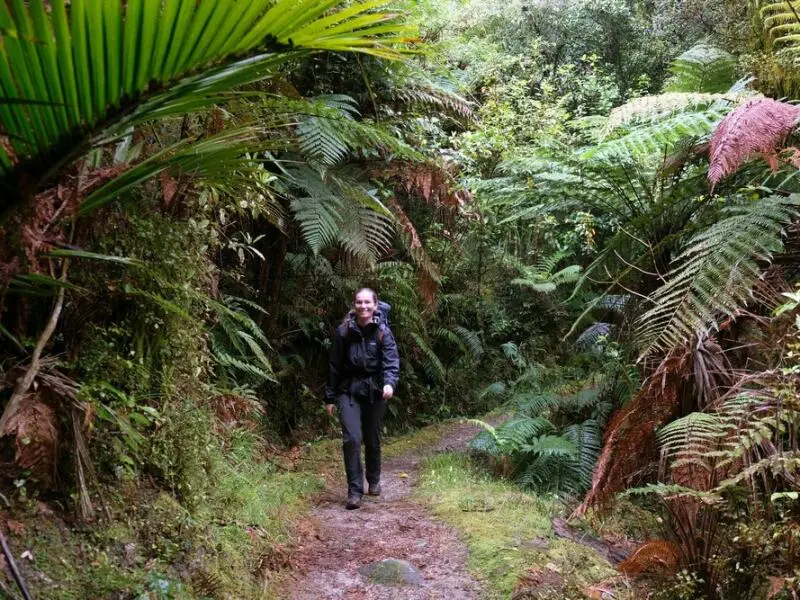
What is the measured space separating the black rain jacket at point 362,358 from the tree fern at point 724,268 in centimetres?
198

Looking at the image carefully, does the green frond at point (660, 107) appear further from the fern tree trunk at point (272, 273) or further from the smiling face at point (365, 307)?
the fern tree trunk at point (272, 273)

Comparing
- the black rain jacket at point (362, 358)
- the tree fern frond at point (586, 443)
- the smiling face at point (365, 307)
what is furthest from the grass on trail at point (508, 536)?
the smiling face at point (365, 307)

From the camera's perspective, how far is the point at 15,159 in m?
1.25

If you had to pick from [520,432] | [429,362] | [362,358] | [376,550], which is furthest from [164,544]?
[429,362]

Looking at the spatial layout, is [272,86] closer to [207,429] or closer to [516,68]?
[207,429]

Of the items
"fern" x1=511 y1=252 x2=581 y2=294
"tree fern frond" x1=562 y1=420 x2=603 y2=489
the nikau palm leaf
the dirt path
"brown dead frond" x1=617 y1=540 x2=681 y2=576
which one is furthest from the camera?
"fern" x1=511 y1=252 x2=581 y2=294

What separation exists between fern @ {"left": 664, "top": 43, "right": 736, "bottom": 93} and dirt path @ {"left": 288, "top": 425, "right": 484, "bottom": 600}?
373 cm

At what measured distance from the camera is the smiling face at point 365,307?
4.76 meters

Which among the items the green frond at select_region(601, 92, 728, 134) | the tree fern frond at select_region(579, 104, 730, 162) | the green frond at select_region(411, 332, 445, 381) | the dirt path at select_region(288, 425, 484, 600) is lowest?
the dirt path at select_region(288, 425, 484, 600)

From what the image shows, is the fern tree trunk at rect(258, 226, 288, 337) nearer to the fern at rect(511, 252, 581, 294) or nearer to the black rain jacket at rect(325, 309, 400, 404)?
the black rain jacket at rect(325, 309, 400, 404)

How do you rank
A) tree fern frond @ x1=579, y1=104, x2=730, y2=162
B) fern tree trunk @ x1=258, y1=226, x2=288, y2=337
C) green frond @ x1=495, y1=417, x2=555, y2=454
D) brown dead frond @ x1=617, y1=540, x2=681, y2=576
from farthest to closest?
fern tree trunk @ x1=258, y1=226, x2=288, y2=337
green frond @ x1=495, y1=417, x2=555, y2=454
tree fern frond @ x1=579, y1=104, x2=730, y2=162
brown dead frond @ x1=617, y1=540, x2=681, y2=576

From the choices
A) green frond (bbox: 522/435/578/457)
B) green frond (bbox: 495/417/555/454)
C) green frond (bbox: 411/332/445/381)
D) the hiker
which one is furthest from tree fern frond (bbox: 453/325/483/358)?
the hiker

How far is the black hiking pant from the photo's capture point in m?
4.70

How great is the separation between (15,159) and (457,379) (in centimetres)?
849
